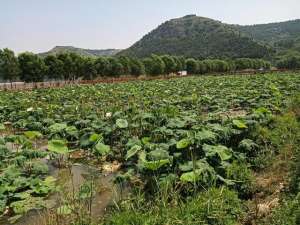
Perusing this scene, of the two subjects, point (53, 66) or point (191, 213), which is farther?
point (53, 66)

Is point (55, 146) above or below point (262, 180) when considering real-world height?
above

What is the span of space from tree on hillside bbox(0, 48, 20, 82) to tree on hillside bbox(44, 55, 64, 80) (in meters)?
4.56

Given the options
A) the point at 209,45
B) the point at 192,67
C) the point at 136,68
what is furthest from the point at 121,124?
the point at 209,45

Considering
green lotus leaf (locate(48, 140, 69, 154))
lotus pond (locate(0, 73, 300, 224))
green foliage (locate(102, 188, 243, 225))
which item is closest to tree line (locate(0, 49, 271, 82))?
lotus pond (locate(0, 73, 300, 224))

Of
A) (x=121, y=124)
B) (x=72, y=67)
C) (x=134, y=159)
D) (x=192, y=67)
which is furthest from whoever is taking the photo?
(x=192, y=67)

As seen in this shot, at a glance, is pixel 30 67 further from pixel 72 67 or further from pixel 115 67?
pixel 115 67

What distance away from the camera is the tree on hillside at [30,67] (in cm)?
4966

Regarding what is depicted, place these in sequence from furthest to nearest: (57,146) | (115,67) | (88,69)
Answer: (115,67), (88,69), (57,146)

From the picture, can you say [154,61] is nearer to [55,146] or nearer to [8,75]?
[8,75]

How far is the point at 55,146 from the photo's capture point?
27.5 feet

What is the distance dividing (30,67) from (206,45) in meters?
115

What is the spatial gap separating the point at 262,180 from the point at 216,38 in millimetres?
157292

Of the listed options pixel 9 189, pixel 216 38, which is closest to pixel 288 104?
pixel 9 189

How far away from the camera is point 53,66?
53156mm
